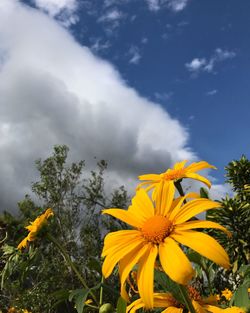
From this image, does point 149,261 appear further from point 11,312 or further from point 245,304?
point 11,312

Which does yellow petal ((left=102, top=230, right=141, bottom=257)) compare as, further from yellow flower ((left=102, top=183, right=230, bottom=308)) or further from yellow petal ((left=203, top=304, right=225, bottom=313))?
yellow petal ((left=203, top=304, right=225, bottom=313))

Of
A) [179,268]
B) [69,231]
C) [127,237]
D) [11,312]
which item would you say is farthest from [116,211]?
[69,231]

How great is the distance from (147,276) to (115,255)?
0.29 feet

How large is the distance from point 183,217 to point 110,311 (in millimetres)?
488

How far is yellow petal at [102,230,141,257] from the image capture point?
0.84 m

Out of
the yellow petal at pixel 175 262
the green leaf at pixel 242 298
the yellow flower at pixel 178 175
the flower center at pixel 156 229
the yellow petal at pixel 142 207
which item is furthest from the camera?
the yellow flower at pixel 178 175

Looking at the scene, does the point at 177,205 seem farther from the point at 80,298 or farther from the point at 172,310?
the point at 80,298

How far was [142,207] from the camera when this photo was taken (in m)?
0.97

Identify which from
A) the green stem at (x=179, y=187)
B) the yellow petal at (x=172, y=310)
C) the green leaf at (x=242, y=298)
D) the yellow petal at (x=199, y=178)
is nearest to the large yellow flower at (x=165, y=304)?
the yellow petal at (x=172, y=310)

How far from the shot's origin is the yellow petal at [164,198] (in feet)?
3.11

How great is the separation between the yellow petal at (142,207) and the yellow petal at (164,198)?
17 mm

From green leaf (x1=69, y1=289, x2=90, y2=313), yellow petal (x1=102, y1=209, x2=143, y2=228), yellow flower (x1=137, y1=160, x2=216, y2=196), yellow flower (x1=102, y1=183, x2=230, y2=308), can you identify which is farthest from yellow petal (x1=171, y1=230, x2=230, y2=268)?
green leaf (x1=69, y1=289, x2=90, y2=313)

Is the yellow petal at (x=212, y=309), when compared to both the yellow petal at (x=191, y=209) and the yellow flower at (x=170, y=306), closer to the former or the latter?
the yellow flower at (x=170, y=306)

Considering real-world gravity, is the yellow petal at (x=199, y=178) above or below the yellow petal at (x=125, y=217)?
above
